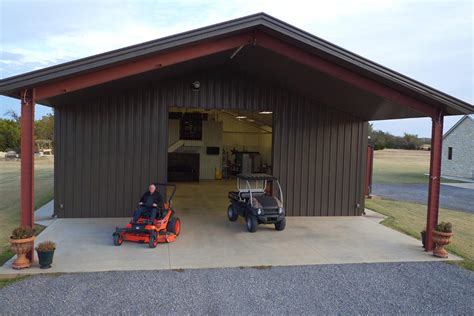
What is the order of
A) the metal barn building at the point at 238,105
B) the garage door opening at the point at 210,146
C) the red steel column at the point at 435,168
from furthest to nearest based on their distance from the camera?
the garage door opening at the point at 210,146
the red steel column at the point at 435,168
the metal barn building at the point at 238,105

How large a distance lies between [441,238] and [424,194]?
10.2 metres

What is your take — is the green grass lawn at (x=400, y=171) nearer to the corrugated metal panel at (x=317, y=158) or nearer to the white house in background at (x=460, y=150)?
the white house in background at (x=460, y=150)

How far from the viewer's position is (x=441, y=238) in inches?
261

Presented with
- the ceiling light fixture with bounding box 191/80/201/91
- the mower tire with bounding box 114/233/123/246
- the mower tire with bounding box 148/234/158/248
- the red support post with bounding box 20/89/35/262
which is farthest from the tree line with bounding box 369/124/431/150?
the red support post with bounding box 20/89/35/262

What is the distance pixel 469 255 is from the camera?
6.91 metres

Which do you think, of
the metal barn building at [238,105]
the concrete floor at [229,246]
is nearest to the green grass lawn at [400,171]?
the metal barn building at [238,105]

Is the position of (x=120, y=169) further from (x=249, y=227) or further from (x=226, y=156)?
(x=226, y=156)

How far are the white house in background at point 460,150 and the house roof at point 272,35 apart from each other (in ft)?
67.6

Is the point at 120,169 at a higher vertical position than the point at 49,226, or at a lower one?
higher

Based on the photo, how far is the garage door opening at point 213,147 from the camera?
1733 centimetres

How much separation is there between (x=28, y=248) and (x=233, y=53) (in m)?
4.93

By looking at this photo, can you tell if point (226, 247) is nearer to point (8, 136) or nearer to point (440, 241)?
point (440, 241)

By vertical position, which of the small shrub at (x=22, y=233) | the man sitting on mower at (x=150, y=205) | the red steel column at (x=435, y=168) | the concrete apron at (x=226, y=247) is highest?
the red steel column at (x=435, y=168)

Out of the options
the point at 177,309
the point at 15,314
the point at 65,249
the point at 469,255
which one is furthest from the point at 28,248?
the point at 469,255
